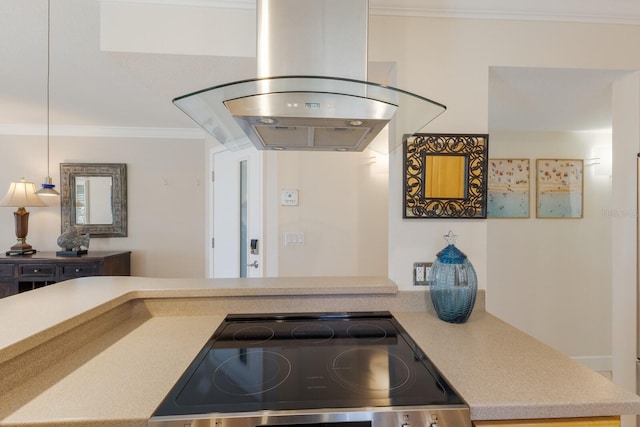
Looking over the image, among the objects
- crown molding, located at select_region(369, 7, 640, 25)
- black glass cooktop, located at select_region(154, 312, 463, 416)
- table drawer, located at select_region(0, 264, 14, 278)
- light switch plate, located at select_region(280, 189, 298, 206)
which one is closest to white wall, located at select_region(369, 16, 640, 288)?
crown molding, located at select_region(369, 7, 640, 25)

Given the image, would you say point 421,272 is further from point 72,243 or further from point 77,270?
point 72,243

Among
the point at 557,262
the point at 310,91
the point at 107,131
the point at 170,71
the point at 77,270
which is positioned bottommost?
the point at 77,270

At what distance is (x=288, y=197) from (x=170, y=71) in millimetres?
1307

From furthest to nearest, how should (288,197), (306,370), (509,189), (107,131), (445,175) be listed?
(107,131) → (509,189) → (288,197) → (445,175) → (306,370)

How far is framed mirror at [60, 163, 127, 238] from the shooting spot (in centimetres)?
353

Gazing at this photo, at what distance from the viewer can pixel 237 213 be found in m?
3.08

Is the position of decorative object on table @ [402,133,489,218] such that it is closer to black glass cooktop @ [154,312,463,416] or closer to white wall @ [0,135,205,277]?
black glass cooktop @ [154,312,463,416]

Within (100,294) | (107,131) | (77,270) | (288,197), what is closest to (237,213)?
(288,197)

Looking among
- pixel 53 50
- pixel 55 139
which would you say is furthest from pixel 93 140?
pixel 53 50

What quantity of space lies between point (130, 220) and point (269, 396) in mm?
3522

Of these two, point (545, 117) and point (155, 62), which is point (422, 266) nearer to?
point (155, 62)

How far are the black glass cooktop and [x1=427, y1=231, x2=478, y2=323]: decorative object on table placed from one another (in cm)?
23

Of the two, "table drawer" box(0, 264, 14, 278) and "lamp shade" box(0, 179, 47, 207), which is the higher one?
"lamp shade" box(0, 179, 47, 207)

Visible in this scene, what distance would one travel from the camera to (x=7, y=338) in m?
0.87
